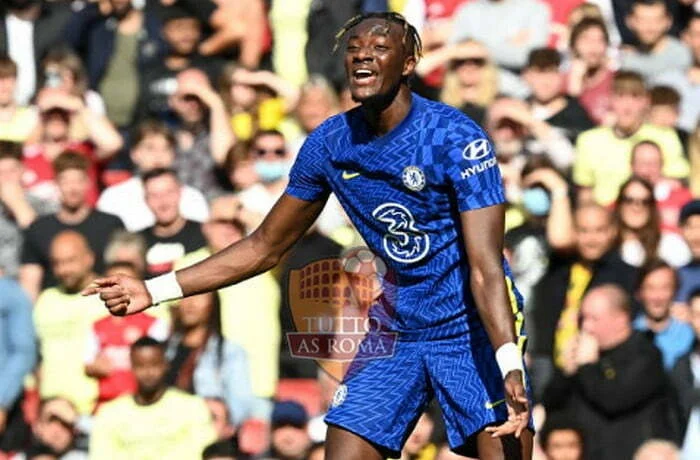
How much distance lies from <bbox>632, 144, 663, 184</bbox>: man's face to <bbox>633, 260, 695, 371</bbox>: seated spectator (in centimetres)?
51

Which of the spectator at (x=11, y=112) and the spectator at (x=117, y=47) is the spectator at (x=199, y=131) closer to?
the spectator at (x=117, y=47)

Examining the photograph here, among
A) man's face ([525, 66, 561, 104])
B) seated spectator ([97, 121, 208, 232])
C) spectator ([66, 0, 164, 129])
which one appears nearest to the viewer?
seated spectator ([97, 121, 208, 232])

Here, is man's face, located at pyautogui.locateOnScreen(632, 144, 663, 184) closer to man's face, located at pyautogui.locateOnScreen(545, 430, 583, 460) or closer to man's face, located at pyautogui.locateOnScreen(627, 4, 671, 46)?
man's face, located at pyautogui.locateOnScreen(627, 4, 671, 46)

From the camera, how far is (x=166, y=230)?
30.6 ft

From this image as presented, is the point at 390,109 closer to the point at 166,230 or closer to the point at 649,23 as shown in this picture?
the point at 166,230

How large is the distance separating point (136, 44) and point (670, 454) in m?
3.65

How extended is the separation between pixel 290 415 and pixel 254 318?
0.54m

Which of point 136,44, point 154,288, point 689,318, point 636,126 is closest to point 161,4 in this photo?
point 136,44

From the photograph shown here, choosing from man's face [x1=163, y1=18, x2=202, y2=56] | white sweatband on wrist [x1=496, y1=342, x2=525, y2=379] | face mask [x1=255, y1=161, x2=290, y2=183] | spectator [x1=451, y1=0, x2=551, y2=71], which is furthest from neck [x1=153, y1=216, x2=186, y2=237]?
white sweatband on wrist [x1=496, y1=342, x2=525, y2=379]

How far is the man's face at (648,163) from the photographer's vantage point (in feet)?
30.5

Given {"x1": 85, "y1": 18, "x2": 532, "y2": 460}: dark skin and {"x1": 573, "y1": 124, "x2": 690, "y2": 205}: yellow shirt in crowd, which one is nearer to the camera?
{"x1": 85, "y1": 18, "x2": 532, "y2": 460}: dark skin

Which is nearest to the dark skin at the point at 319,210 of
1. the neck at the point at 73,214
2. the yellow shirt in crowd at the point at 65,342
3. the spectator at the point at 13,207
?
the yellow shirt in crowd at the point at 65,342

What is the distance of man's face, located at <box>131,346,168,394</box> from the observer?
897cm

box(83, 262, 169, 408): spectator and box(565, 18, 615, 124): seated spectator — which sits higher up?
box(565, 18, 615, 124): seated spectator
